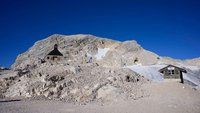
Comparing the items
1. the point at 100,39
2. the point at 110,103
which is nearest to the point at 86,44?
the point at 100,39

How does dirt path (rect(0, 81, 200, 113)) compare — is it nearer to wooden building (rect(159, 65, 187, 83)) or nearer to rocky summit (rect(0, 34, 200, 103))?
rocky summit (rect(0, 34, 200, 103))

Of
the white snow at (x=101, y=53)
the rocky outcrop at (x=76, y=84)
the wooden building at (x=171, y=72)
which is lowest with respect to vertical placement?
the rocky outcrop at (x=76, y=84)

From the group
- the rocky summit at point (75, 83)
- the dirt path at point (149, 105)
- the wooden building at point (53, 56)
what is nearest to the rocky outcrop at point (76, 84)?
the rocky summit at point (75, 83)

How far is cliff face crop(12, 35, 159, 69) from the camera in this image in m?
61.2

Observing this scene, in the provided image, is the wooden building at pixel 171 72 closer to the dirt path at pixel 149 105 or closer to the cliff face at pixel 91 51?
the dirt path at pixel 149 105

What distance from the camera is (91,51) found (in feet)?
246

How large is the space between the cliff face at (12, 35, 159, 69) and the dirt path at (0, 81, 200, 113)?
103 feet

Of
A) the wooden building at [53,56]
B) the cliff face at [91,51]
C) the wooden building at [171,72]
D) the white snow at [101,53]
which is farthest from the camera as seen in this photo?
the white snow at [101,53]

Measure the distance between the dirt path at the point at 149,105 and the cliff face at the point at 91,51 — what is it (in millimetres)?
31308

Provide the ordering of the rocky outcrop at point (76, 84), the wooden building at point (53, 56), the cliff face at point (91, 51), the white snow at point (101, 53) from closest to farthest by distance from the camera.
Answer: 1. the rocky outcrop at point (76, 84)
2. the wooden building at point (53, 56)
3. the cliff face at point (91, 51)
4. the white snow at point (101, 53)

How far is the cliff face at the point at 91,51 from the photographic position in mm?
61188

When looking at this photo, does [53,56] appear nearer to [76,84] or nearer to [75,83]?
[75,83]

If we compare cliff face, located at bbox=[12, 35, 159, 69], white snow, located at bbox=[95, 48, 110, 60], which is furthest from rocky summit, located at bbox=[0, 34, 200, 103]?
white snow, located at bbox=[95, 48, 110, 60]

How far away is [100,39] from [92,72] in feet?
156
